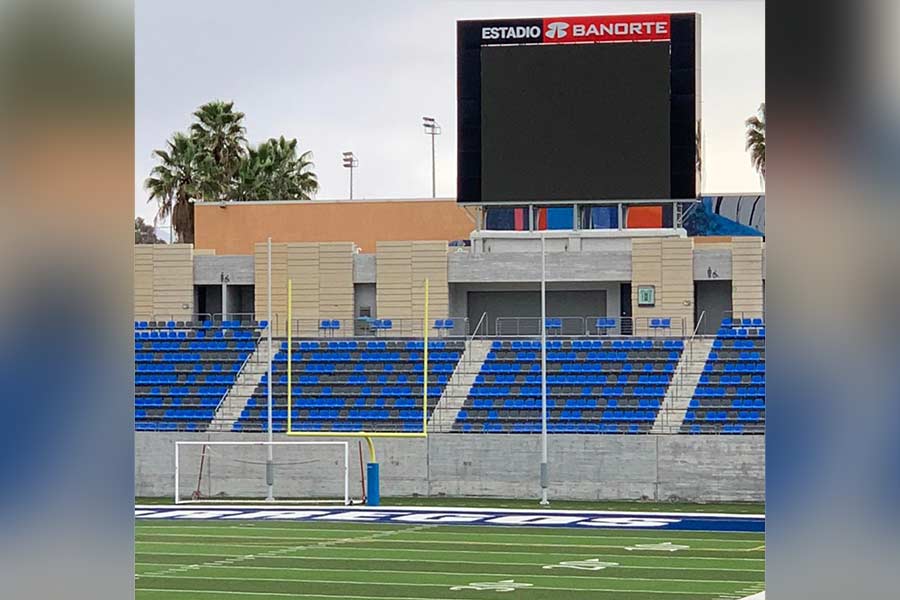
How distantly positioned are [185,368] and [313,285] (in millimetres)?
3776

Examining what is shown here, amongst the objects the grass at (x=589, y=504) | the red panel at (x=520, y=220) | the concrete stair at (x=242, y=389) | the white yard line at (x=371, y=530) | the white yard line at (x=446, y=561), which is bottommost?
the grass at (x=589, y=504)

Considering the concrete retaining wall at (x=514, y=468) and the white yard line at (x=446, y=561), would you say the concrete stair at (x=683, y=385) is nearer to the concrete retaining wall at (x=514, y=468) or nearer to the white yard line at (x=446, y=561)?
the concrete retaining wall at (x=514, y=468)

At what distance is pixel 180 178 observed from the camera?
48531 millimetres

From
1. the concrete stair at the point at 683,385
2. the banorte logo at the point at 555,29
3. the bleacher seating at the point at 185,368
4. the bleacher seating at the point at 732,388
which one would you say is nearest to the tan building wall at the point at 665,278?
the bleacher seating at the point at 732,388

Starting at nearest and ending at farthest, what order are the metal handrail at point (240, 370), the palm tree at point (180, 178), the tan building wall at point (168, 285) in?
the metal handrail at point (240, 370) < the tan building wall at point (168, 285) < the palm tree at point (180, 178)

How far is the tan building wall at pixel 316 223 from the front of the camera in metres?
39.8

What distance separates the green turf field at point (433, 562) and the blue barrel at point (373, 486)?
2.36 metres

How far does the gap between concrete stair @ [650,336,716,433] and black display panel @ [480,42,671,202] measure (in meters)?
2.78

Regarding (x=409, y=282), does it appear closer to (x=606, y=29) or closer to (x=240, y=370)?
(x=240, y=370)

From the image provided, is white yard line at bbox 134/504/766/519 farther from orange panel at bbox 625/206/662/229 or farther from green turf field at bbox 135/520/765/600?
orange panel at bbox 625/206/662/229

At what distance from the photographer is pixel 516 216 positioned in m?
31.9

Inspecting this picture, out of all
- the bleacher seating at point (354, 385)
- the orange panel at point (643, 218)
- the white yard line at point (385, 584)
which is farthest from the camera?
the orange panel at point (643, 218)
